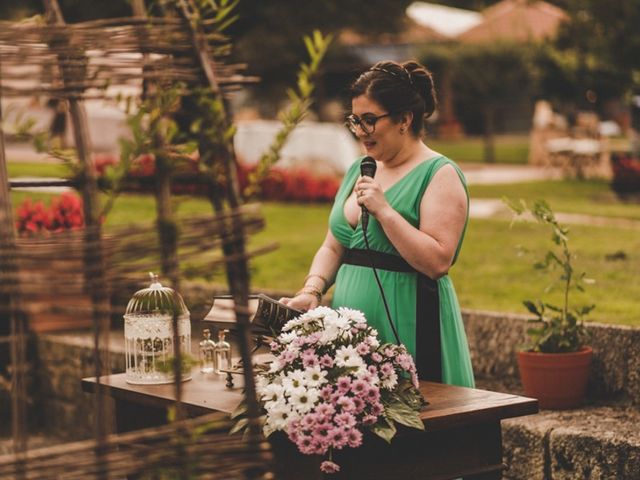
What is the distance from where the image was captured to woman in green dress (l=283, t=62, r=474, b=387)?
13.7ft

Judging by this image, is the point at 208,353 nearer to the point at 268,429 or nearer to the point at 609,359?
the point at 268,429

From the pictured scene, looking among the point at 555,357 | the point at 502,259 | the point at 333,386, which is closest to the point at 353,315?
the point at 333,386

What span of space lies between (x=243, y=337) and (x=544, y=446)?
10.3ft

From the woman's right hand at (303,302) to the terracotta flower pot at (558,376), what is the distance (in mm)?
1771

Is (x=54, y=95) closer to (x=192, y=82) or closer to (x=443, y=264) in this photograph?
(x=192, y=82)

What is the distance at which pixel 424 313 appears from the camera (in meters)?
4.35

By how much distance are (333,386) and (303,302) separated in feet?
3.08

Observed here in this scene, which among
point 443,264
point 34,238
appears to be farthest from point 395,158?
point 34,238

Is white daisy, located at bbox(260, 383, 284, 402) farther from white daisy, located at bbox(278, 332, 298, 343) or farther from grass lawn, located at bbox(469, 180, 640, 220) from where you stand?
grass lawn, located at bbox(469, 180, 640, 220)

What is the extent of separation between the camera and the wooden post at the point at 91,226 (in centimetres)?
237

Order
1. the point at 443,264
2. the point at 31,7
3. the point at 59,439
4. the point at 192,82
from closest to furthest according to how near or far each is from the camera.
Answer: the point at 192,82 → the point at 443,264 → the point at 59,439 → the point at 31,7

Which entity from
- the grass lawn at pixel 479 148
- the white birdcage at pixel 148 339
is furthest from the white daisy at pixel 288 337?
the grass lawn at pixel 479 148

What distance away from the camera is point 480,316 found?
6.81 meters

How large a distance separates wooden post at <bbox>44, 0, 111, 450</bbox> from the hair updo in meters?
1.75
